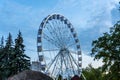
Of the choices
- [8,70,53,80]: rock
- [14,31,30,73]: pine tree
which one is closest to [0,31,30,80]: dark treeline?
[14,31,30,73]: pine tree

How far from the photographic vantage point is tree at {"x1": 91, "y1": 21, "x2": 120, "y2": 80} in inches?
1312

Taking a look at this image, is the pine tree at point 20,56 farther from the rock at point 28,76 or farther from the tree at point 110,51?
the rock at point 28,76

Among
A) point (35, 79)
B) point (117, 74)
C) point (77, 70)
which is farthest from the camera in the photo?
point (77, 70)

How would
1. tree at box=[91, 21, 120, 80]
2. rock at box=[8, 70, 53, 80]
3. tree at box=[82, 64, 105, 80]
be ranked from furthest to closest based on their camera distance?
1. tree at box=[82, 64, 105, 80]
2. tree at box=[91, 21, 120, 80]
3. rock at box=[8, 70, 53, 80]

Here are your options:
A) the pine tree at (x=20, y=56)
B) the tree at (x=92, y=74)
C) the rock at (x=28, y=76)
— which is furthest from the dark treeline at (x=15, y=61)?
the rock at (x=28, y=76)

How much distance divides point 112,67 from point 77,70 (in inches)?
1192

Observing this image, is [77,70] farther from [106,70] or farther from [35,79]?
[35,79]

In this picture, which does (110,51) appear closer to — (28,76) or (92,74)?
(28,76)

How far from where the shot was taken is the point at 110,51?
33.9m

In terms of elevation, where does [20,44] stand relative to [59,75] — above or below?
above

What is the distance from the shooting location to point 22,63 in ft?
186

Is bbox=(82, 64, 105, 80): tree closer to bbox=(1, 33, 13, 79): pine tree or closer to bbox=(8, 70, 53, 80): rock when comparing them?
bbox=(1, 33, 13, 79): pine tree

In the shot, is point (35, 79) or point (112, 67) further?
point (112, 67)

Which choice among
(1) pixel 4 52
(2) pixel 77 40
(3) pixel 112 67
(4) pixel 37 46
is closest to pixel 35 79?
(3) pixel 112 67
